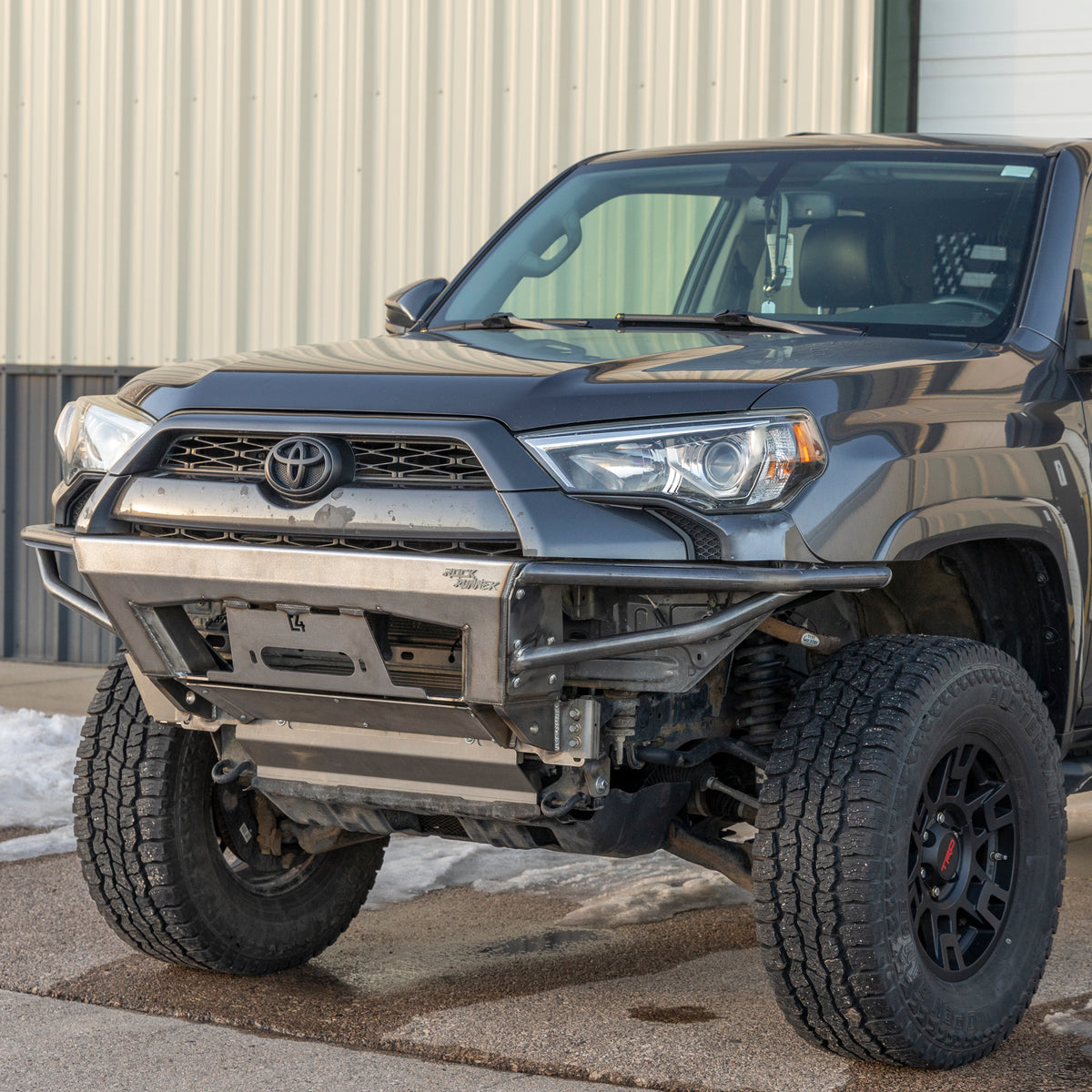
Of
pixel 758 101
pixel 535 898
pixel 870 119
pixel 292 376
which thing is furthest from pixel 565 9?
pixel 292 376

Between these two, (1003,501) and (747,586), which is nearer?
(747,586)

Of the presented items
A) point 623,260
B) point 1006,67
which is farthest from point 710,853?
point 1006,67

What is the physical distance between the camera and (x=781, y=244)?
4.32 metres

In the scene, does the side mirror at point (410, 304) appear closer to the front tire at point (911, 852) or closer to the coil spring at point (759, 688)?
the coil spring at point (759, 688)

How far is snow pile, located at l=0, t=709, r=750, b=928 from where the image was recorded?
464 cm

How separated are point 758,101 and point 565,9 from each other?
1.18 meters

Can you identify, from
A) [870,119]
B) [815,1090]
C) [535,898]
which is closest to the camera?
[815,1090]

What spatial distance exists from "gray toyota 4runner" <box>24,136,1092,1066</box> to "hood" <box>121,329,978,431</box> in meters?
0.01

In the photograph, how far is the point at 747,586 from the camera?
284cm

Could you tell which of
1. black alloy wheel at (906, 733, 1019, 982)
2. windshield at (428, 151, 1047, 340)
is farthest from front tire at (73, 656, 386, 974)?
black alloy wheel at (906, 733, 1019, 982)

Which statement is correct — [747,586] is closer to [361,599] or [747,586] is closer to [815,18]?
[361,599]

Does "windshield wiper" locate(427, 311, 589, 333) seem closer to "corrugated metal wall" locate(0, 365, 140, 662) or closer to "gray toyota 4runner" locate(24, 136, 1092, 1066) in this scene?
"gray toyota 4runner" locate(24, 136, 1092, 1066)

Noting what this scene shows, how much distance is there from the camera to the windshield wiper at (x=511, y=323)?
3.94 m

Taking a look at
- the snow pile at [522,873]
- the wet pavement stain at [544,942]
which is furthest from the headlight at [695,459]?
the snow pile at [522,873]
